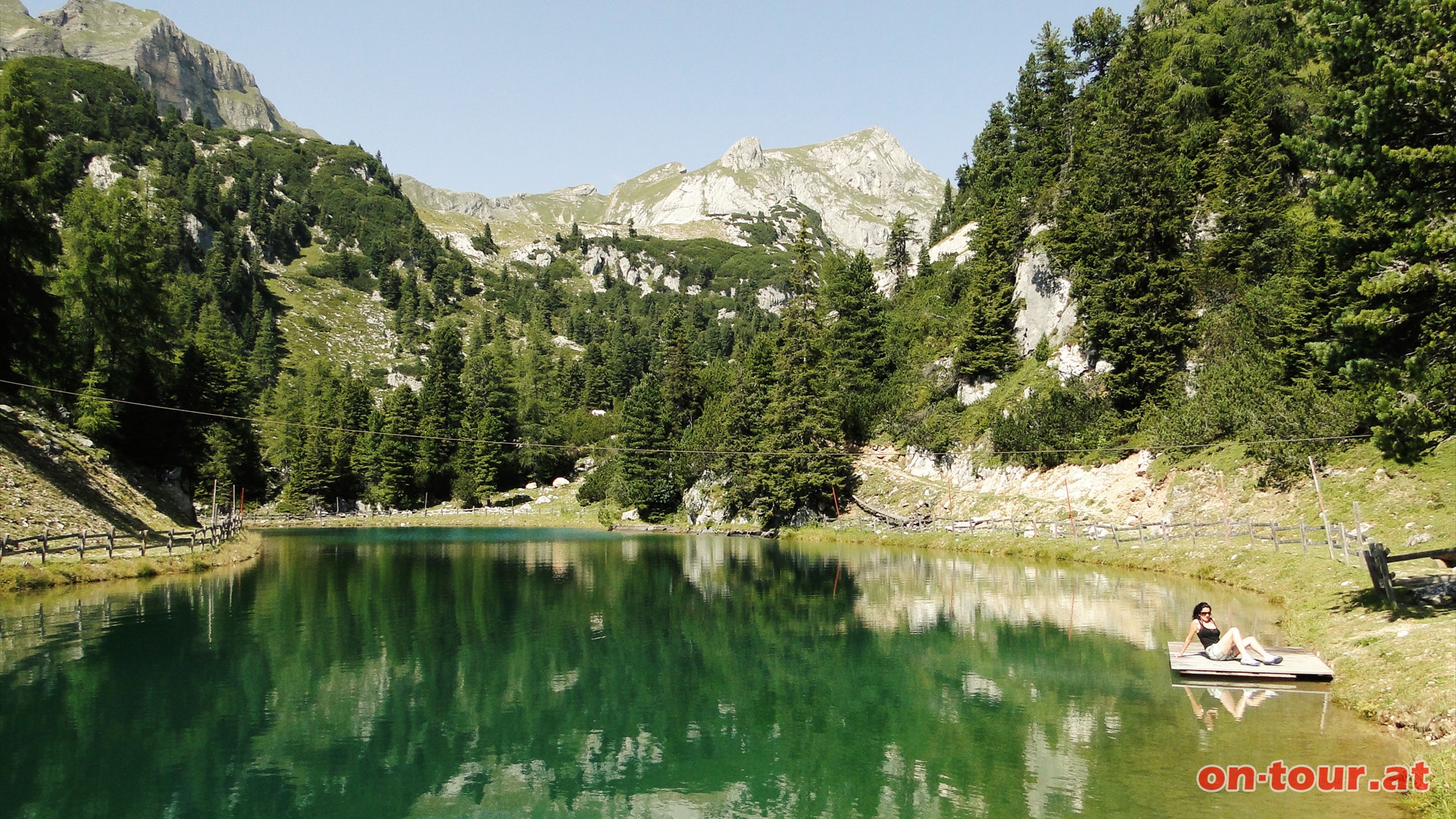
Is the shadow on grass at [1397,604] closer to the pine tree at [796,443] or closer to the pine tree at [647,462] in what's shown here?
the pine tree at [796,443]

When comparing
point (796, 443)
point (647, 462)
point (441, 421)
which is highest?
point (441, 421)

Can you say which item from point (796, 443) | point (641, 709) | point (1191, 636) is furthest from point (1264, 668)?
point (796, 443)

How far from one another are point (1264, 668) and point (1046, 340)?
1861 inches

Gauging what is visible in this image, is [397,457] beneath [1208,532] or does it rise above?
above

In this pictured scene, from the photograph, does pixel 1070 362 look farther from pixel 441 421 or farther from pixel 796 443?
pixel 441 421

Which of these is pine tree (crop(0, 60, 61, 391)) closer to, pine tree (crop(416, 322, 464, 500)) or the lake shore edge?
the lake shore edge

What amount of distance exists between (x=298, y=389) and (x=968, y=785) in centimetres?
15157

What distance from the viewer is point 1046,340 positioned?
6100 centimetres

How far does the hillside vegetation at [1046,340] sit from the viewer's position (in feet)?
57.6

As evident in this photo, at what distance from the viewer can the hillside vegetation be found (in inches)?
691

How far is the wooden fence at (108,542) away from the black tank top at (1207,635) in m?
40.2

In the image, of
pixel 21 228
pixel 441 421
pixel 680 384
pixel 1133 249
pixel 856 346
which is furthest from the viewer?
pixel 441 421

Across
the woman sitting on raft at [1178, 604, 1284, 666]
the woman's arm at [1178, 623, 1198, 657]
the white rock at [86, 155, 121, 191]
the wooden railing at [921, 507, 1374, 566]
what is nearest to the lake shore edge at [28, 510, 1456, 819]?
the wooden railing at [921, 507, 1374, 566]

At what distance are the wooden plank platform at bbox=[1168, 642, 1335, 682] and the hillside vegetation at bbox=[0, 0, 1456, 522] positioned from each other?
16.6ft
